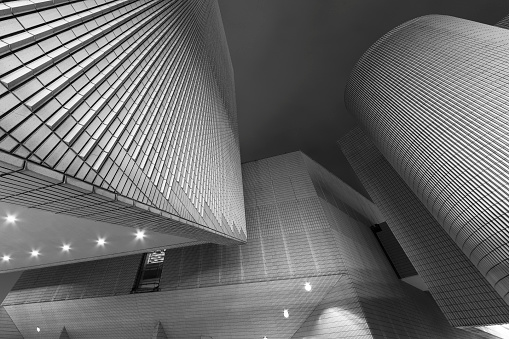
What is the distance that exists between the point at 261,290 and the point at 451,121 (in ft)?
45.5

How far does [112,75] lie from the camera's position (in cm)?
640

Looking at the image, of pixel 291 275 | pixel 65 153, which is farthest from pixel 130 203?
pixel 291 275

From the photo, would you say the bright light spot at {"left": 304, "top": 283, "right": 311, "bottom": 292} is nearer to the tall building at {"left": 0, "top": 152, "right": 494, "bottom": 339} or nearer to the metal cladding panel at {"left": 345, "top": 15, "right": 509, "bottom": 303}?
the tall building at {"left": 0, "top": 152, "right": 494, "bottom": 339}

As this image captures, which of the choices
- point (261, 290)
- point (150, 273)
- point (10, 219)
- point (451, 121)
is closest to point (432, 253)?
point (451, 121)

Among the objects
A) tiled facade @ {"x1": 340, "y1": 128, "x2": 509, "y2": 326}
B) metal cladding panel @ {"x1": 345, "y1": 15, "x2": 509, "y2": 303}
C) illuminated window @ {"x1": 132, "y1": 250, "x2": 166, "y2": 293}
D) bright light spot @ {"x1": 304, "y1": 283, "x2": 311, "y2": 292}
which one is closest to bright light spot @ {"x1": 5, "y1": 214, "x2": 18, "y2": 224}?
illuminated window @ {"x1": 132, "y1": 250, "x2": 166, "y2": 293}

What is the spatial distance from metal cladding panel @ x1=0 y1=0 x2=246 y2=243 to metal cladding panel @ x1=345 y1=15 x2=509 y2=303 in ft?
35.8

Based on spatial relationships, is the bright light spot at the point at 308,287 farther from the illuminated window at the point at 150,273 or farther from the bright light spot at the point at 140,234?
the illuminated window at the point at 150,273

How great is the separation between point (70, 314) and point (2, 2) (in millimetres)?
20196

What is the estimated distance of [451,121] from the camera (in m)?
13.0

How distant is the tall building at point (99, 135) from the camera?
3.83 meters

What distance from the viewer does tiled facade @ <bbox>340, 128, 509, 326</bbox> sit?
39.9ft

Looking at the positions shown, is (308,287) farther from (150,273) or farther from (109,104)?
(109,104)

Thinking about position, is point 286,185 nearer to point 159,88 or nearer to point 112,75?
point 159,88

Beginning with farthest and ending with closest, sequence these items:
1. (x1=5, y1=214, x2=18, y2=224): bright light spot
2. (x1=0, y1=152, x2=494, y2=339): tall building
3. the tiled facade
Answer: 1. (x1=0, y1=152, x2=494, y2=339): tall building
2. the tiled facade
3. (x1=5, y1=214, x2=18, y2=224): bright light spot
